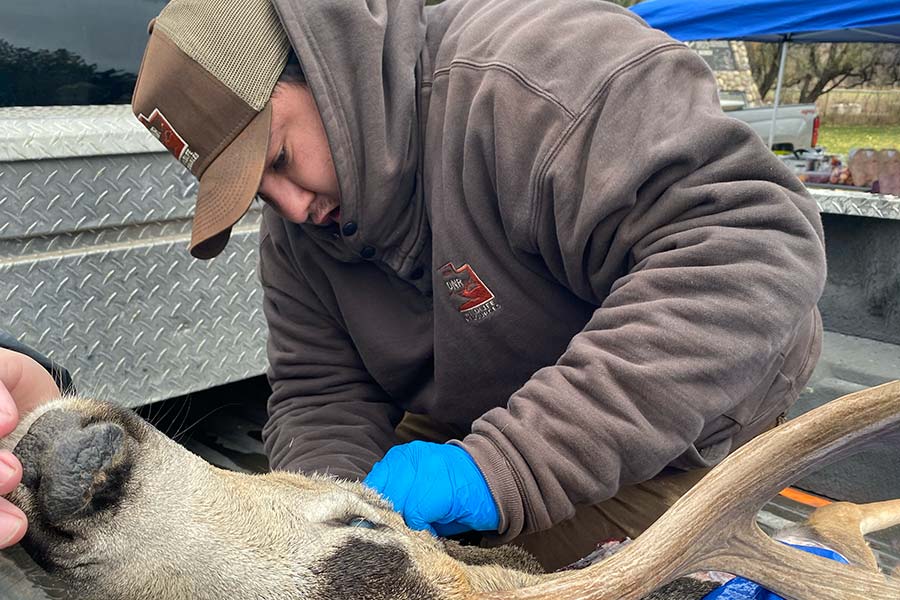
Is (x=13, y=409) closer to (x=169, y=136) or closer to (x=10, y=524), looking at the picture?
(x=10, y=524)

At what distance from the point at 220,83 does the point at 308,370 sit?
1.25 m

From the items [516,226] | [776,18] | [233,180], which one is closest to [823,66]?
[776,18]

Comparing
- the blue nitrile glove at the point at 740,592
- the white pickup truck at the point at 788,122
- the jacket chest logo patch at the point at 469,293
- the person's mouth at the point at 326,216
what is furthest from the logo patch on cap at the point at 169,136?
the white pickup truck at the point at 788,122

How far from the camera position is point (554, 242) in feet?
7.92

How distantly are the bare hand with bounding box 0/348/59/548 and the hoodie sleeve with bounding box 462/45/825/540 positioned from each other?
1.13 metres

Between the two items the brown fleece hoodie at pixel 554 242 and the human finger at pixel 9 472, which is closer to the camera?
the human finger at pixel 9 472

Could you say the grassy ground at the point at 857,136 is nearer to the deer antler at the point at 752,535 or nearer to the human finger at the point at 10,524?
the deer antler at the point at 752,535

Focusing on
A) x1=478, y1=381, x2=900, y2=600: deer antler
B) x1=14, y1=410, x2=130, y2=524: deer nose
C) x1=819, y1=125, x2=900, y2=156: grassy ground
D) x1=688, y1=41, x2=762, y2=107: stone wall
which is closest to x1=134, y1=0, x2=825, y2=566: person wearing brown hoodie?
x1=478, y1=381, x2=900, y2=600: deer antler

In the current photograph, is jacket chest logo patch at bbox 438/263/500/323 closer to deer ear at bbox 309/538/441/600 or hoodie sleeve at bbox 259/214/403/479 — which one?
hoodie sleeve at bbox 259/214/403/479

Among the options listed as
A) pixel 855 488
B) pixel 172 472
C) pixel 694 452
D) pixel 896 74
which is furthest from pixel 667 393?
pixel 896 74

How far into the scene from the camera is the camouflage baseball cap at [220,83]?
2.37m

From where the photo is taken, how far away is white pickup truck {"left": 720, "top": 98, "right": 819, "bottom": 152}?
17484 mm

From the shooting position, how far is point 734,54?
2844cm

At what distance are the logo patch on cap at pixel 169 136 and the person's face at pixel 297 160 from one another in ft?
0.80
